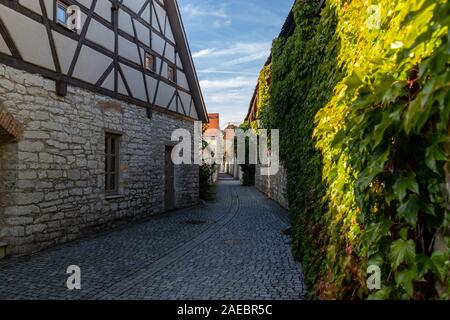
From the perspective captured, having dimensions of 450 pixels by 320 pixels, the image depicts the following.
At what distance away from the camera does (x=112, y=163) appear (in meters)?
8.74

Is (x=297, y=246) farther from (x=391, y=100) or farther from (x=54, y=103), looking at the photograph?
(x=54, y=103)

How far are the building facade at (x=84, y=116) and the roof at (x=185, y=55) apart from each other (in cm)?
7

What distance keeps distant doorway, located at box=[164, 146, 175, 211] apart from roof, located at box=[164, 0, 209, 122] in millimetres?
2474

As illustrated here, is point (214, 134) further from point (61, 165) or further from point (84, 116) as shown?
point (61, 165)

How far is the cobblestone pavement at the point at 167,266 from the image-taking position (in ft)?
13.5

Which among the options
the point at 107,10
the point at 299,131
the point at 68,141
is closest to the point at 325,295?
the point at 299,131

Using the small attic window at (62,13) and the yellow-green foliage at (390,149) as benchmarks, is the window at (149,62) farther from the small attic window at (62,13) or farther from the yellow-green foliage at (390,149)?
the yellow-green foliage at (390,149)

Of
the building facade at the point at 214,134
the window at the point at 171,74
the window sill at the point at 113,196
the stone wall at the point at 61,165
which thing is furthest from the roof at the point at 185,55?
the building facade at the point at 214,134

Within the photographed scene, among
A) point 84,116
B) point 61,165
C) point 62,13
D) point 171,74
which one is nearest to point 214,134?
point 171,74

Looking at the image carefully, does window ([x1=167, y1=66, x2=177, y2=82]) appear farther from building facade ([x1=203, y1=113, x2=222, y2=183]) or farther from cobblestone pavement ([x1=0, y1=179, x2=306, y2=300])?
building facade ([x1=203, y1=113, x2=222, y2=183])

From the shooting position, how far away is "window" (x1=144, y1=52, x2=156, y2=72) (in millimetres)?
10164

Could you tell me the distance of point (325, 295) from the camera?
294cm
